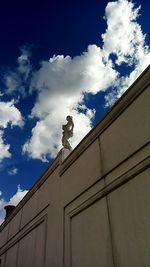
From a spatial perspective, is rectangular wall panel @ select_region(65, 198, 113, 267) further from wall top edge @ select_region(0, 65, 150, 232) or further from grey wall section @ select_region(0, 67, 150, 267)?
wall top edge @ select_region(0, 65, 150, 232)

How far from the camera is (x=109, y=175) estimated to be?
5.10 metres

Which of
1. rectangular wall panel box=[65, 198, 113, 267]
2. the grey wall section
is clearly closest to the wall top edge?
the grey wall section

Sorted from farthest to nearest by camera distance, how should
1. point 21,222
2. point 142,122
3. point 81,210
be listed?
point 21,222 < point 81,210 < point 142,122

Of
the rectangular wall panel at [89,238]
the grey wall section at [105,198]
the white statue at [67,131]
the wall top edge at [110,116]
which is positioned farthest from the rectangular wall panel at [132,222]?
the white statue at [67,131]

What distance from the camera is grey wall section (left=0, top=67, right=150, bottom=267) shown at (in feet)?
13.7

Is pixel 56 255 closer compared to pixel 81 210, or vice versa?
pixel 81 210

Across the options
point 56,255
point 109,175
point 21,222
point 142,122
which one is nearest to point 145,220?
point 109,175

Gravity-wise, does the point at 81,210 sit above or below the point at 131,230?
above

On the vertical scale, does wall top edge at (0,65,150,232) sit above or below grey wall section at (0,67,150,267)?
above

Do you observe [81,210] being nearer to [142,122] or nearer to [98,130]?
[98,130]

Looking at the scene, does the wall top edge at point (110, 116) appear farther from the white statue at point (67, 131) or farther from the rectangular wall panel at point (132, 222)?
the rectangular wall panel at point (132, 222)

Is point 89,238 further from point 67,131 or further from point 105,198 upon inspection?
point 67,131

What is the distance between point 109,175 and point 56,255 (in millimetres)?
2906

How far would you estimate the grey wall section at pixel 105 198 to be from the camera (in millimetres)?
4164
